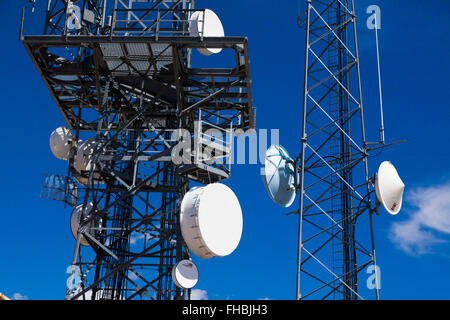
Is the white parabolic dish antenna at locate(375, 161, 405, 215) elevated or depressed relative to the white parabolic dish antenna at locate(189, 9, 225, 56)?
depressed

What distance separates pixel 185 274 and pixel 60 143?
12.0m

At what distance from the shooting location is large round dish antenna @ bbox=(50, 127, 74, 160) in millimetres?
34344

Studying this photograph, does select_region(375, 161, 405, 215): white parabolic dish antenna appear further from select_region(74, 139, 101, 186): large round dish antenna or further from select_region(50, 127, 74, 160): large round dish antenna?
select_region(50, 127, 74, 160): large round dish antenna

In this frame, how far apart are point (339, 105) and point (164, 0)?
39.0 ft

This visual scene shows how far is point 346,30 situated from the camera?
121ft

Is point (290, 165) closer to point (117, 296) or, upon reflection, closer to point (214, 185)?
point (214, 185)

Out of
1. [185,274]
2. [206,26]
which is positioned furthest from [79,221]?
[206,26]

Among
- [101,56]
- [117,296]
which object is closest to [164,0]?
[101,56]

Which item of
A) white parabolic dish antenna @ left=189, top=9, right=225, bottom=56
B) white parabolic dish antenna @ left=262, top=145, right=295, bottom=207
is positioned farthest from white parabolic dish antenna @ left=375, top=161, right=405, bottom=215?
white parabolic dish antenna @ left=189, top=9, right=225, bottom=56

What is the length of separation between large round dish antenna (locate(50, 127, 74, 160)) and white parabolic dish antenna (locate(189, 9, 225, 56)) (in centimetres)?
960

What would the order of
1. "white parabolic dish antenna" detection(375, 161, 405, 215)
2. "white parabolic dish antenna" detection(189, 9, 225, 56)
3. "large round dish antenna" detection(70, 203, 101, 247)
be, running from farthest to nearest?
"large round dish antenna" detection(70, 203, 101, 247) < "white parabolic dish antenna" detection(189, 9, 225, 56) < "white parabolic dish antenna" detection(375, 161, 405, 215)
